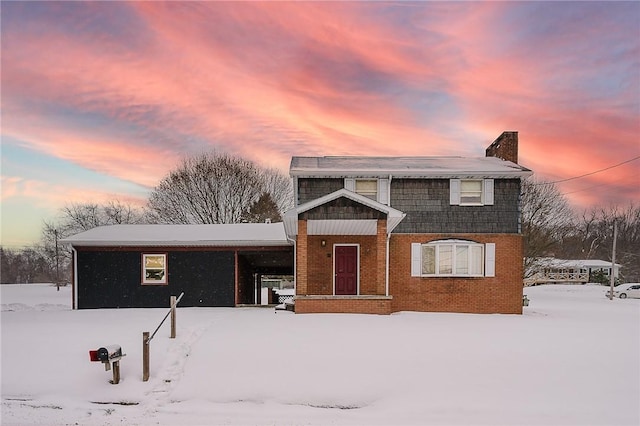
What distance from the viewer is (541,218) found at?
31609mm

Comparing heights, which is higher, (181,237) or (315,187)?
(315,187)

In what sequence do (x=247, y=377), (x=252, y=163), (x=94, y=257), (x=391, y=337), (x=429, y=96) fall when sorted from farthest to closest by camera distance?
(x=252, y=163) → (x=429, y=96) → (x=94, y=257) → (x=391, y=337) → (x=247, y=377)

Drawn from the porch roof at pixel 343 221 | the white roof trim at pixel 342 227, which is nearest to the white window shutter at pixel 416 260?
the porch roof at pixel 343 221

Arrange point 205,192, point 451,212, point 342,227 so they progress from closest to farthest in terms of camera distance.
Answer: point 342,227
point 451,212
point 205,192

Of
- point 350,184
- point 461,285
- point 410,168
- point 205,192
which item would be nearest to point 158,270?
point 350,184

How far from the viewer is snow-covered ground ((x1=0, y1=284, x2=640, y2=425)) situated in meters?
6.55

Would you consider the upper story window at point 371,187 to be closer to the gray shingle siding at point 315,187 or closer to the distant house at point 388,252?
the distant house at point 388,252

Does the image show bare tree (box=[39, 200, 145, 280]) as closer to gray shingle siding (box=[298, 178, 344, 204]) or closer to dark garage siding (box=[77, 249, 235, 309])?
dark garage siding (box=[77, 249, 235, 309])

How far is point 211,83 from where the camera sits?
17594mm

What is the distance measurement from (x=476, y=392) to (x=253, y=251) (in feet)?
37.8

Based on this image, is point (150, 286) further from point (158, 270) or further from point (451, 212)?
point (451, 212)

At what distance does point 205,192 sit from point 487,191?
2584cm

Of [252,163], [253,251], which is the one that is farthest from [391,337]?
[252,163]

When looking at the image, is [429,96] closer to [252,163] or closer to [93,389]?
[93,389]
